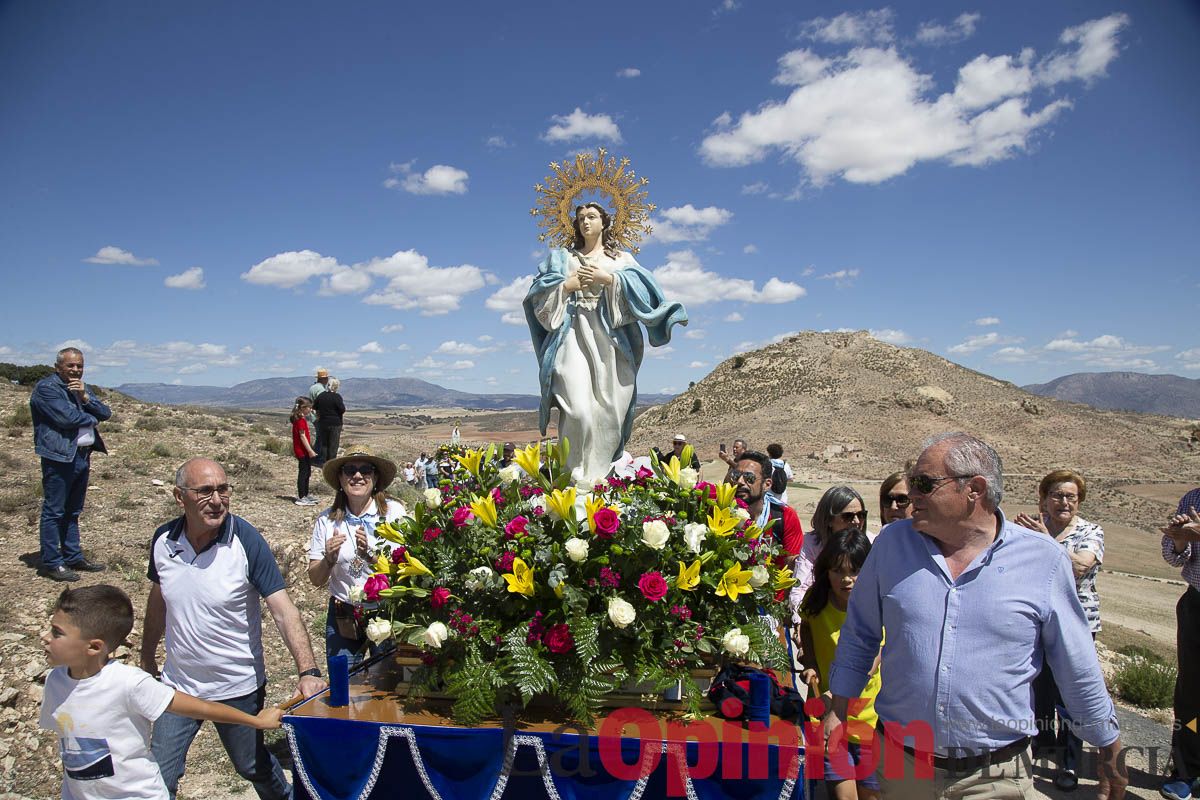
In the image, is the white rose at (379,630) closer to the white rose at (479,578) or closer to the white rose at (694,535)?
the white rose at (479,578)

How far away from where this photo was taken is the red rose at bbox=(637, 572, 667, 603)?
118 inches

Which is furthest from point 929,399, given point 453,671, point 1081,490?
point 453,671

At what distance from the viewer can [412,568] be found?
3.27 meters

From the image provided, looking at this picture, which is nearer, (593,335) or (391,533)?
(391,533)

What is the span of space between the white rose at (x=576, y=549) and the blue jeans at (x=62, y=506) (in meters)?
5.62

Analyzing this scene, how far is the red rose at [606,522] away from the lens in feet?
10.4

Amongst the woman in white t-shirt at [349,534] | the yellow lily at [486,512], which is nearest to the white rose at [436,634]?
the yellow lily at [486,512]

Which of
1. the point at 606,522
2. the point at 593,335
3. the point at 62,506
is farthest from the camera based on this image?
the point at 62,506

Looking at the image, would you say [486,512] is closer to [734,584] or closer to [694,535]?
[694,535]

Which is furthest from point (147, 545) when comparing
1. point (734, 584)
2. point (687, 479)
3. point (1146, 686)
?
point (1146, 686)

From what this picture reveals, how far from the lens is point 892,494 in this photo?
4.83 meters

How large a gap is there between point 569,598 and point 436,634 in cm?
57

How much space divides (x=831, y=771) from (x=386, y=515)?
2.71 m

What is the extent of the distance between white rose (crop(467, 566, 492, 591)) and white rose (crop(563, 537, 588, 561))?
378 millimetres
